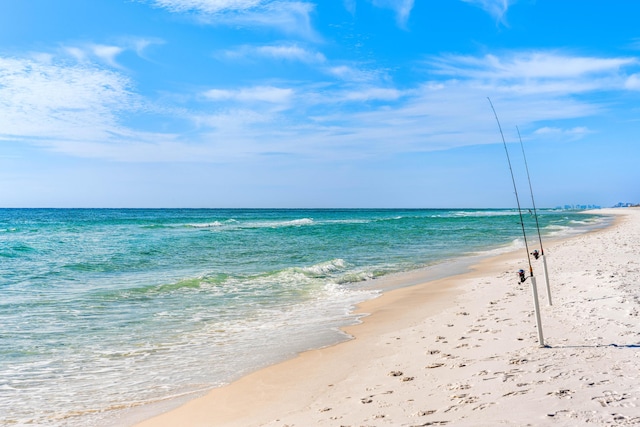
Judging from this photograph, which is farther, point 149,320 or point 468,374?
point 149,320

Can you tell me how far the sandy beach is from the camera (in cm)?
412

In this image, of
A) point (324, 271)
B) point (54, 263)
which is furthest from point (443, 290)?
point (54, 263)

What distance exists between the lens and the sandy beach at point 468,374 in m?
4.12

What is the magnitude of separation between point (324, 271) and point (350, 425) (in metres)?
13.5

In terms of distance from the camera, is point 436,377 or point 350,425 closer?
point 350,425

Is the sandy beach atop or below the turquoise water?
atop

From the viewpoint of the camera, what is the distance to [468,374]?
5.30 meters

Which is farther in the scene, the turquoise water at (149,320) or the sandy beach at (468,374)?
the turquoise water at (149,320)

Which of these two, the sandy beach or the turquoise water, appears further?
the turquoise water

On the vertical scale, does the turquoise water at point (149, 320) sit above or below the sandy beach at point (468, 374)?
below

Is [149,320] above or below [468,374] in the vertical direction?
below

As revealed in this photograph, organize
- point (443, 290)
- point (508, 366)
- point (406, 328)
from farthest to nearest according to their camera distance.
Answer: point (443, 290) → point (406, 328) → point (508, 366)

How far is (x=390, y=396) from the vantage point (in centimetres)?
506

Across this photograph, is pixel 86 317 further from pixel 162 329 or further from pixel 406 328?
pixel 406 328
